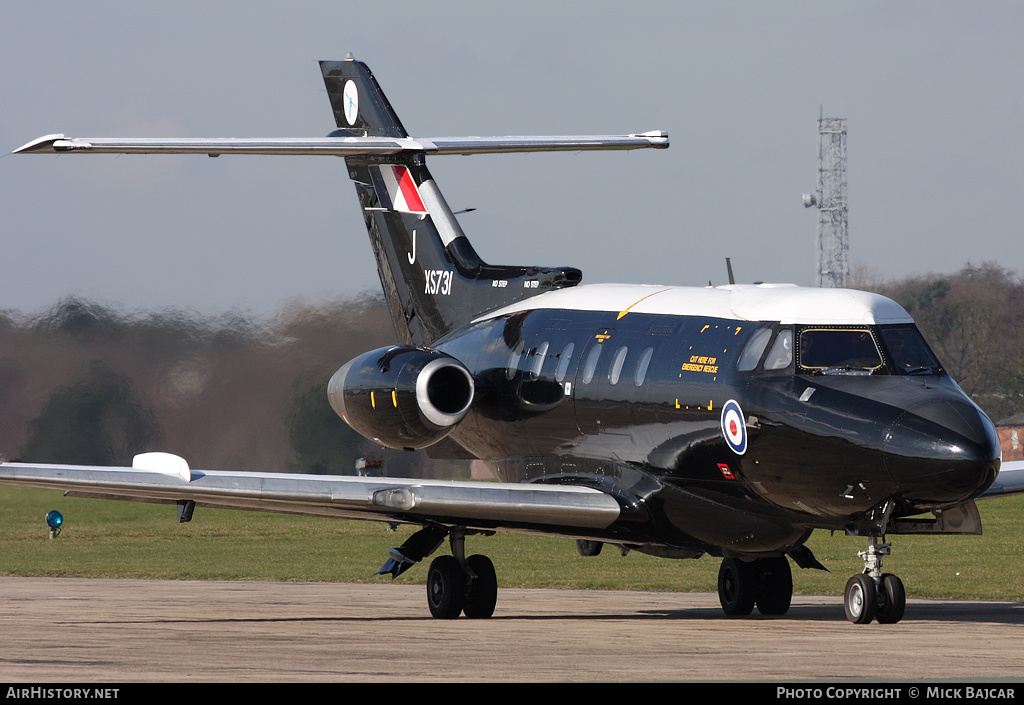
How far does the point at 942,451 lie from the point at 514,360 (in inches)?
273

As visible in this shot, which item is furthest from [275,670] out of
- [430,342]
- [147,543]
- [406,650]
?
[147,543]

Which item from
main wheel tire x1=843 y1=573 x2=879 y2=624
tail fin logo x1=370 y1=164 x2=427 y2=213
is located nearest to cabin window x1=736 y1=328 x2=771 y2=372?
main wheel tire x1=843 y1=573 x2=879 y2=624

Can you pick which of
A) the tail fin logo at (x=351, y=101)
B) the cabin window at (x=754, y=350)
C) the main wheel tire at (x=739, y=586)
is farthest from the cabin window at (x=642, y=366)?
the tail fin logo at (x=351, y=101)

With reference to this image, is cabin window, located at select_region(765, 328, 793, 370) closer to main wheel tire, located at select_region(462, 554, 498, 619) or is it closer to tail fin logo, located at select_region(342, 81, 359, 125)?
main wheel tire, located at select_region(462, 554, 498, 619)

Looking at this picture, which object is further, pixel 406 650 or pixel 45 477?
pixel 45 477

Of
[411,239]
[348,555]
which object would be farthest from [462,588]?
[348,555]

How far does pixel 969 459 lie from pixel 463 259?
10245mm

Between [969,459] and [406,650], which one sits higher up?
[969,459]

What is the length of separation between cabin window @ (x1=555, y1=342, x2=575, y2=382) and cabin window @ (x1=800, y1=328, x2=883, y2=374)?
150 inches

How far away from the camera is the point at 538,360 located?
19.3 metres

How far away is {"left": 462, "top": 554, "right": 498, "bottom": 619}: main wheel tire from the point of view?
18625 mm

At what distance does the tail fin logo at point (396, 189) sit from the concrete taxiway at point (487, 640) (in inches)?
227

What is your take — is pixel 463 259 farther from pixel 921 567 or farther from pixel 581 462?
pixel 921 567

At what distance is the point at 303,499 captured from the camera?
17125mm
